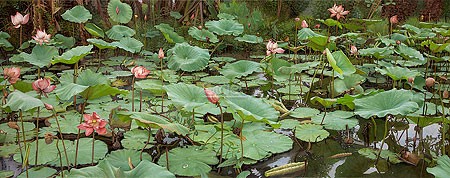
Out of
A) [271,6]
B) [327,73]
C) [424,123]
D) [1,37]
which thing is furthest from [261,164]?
[271,6]

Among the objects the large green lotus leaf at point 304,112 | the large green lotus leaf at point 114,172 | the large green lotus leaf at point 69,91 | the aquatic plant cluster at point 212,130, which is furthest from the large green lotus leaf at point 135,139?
the large green lotus leaf at point 304,112

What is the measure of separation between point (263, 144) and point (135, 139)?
19.2 inches

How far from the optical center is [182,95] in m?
1.59

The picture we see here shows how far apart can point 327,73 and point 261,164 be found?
4.46 feet

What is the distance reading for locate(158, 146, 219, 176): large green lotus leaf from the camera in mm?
1496

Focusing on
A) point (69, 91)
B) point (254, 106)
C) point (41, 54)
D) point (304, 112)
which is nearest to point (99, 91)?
point (69, 91)

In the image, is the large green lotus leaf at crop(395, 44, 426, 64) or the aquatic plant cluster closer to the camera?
the aquatic plant cluster

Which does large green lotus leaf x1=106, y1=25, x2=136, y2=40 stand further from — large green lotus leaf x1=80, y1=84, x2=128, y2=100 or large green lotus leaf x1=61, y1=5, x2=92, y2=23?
large green lotus leaf x1=80, y1=84, x2=128, y2=100

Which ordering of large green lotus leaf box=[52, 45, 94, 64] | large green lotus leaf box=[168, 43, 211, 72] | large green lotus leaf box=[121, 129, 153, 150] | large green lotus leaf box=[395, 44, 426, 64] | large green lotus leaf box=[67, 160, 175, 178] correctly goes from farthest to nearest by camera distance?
large green lotus leaf box=[395, 44, 426, 64]
large green lotus leaf box=[168, 43, 211, 72]
large green lotus leaf box=[52, 45, 94, 64]
large green lotus leaf box=[121, 129, 153, 150]
large green lotus leaf box=[67, 160, 175, 178]

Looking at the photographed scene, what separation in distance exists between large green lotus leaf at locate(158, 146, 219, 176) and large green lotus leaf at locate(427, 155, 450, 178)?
0.67 metres

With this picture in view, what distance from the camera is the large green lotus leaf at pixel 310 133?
178cm

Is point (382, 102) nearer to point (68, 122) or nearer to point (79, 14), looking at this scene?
point (68, 122)

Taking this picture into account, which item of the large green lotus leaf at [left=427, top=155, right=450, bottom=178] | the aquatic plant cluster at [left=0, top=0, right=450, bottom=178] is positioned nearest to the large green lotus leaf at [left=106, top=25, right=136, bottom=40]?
the aquatic plant cluster at [left=0, top=0, right=450, bottom=178]

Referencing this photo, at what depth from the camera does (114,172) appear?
1113 millimetres
